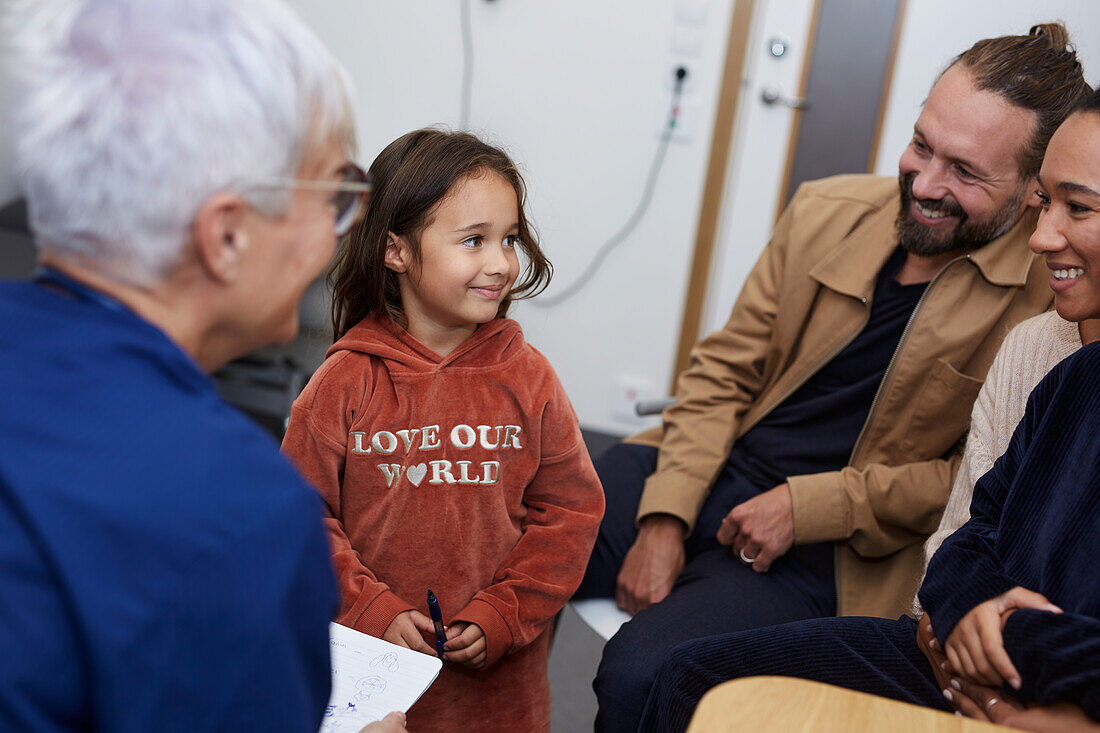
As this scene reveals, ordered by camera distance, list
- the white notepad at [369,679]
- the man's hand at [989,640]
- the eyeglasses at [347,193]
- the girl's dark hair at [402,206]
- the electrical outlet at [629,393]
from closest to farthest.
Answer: the eyeglasses at [347,193] < the white notepad at [369,679] < the man's hand at [989,640] < the girl's dark hair at [402,206] < the electrical outlet at [629,393]

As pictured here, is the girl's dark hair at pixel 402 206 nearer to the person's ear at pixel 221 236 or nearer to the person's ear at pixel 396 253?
the person's ear at pixel 396 253

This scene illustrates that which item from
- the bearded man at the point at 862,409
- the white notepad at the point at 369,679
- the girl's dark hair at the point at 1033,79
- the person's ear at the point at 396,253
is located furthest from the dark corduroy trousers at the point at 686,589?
the girl's dark hair at the point at 1033,79

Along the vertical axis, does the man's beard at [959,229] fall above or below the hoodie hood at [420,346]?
above

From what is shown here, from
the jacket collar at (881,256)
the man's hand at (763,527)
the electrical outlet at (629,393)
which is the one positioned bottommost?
the electrical outlet at (629,393)

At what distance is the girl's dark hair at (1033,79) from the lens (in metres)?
1.49

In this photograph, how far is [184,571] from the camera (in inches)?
21.5

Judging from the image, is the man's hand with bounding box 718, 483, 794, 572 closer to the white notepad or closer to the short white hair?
the white notepad

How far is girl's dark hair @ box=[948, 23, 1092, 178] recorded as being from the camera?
4.90 feet

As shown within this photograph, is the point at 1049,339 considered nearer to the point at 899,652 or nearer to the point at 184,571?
the point at 899,652

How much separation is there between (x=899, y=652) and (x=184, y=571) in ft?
3.21

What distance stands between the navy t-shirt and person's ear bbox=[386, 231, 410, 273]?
810mm

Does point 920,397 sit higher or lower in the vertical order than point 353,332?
lower

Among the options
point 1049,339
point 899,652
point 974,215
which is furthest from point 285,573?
point 974,215

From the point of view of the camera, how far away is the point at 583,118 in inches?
116
